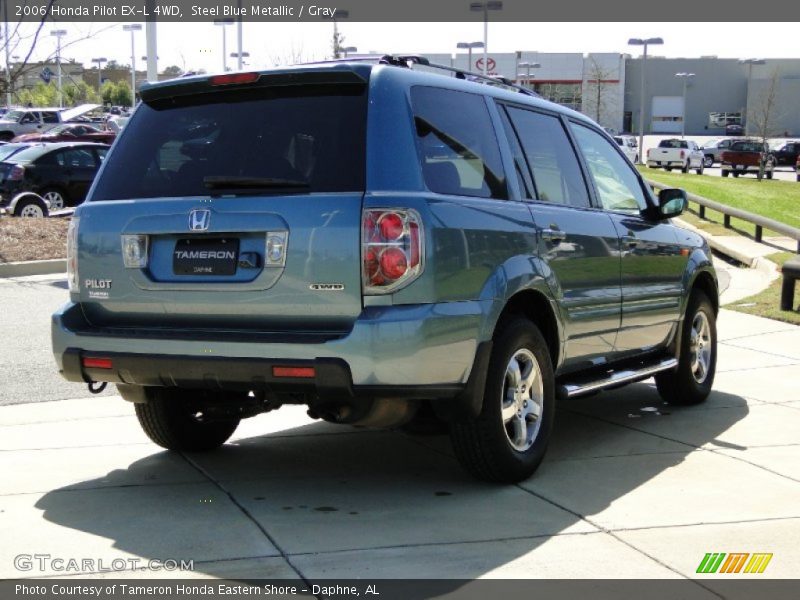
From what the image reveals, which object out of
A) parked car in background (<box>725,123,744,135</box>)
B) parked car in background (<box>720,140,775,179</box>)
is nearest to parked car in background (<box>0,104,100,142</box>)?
parked car in background (<box>720,140,775,179</box>)

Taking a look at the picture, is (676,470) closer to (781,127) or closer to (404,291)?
(404,291)

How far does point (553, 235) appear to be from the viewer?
237 inches

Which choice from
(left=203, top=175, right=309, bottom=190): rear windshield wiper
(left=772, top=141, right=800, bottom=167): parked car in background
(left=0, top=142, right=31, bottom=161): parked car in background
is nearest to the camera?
(left=203, top=175, right=309, bottom=190): rear windshield wiper

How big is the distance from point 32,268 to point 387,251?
1198 cm

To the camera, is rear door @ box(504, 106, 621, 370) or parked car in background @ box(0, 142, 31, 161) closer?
rear door @ box(504, 106, 621, 370)

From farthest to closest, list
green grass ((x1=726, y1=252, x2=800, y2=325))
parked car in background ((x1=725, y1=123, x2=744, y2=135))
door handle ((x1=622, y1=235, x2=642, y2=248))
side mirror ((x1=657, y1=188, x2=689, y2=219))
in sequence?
parked car in background ((x1=725, y1=123, x2=744, y2=135)), green grass ((x1=726, y1=252, x2=800, y2=325)), side mirror ((x1=657, y1=188, x2=689, y2=219)), door handle ((x1=622, y1=235, x2=642, y2=248))

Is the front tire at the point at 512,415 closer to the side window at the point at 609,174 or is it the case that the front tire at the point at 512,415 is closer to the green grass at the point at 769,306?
the side window at the point at 609,174

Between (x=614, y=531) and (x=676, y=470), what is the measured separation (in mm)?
1283

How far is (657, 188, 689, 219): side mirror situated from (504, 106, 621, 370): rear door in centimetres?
85

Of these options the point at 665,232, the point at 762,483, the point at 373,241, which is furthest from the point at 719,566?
the point at 665,232

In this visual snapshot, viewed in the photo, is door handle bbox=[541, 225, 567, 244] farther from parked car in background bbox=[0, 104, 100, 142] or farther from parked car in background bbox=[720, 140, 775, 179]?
parked car in background bbox=[720, 140, 775, 179]

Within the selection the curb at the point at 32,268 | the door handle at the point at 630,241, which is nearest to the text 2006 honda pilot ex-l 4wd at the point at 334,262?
the door handle at the point at 630,241

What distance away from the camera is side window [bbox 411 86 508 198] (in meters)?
5.25

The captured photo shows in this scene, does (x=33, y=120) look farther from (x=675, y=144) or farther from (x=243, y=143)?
(x=243, y=143)
